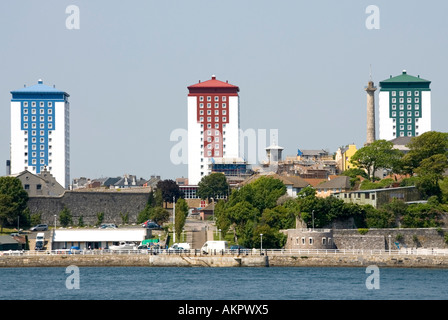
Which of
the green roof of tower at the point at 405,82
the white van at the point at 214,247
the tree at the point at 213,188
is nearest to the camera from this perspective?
the white van at the point at 214,247

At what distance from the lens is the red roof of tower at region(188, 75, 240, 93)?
169875 mm

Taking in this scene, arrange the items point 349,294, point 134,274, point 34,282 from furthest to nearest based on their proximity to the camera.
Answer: point 134,274, point 34,282, point 349,294

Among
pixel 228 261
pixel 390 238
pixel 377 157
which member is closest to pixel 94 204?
pixel 377 157

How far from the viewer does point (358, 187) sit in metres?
103

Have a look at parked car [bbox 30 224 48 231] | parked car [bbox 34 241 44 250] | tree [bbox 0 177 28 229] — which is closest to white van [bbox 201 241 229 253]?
parked car [bbox 34 241 44 250]

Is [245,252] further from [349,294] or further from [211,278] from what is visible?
[349,294]

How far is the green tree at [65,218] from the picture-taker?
105875 millimetres

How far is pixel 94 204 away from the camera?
109 m

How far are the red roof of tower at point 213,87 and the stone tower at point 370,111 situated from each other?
3279 cm

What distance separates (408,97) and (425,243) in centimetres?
9548

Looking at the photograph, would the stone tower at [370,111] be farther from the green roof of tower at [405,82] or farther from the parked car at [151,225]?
the parked car at [151,225]

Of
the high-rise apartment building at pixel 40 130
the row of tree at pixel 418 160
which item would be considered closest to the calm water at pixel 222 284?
the row of tree at pixel 418 160

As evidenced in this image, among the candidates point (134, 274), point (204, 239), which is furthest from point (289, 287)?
point (204, 239)

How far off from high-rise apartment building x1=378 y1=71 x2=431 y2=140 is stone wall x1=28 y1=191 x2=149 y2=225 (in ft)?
236
